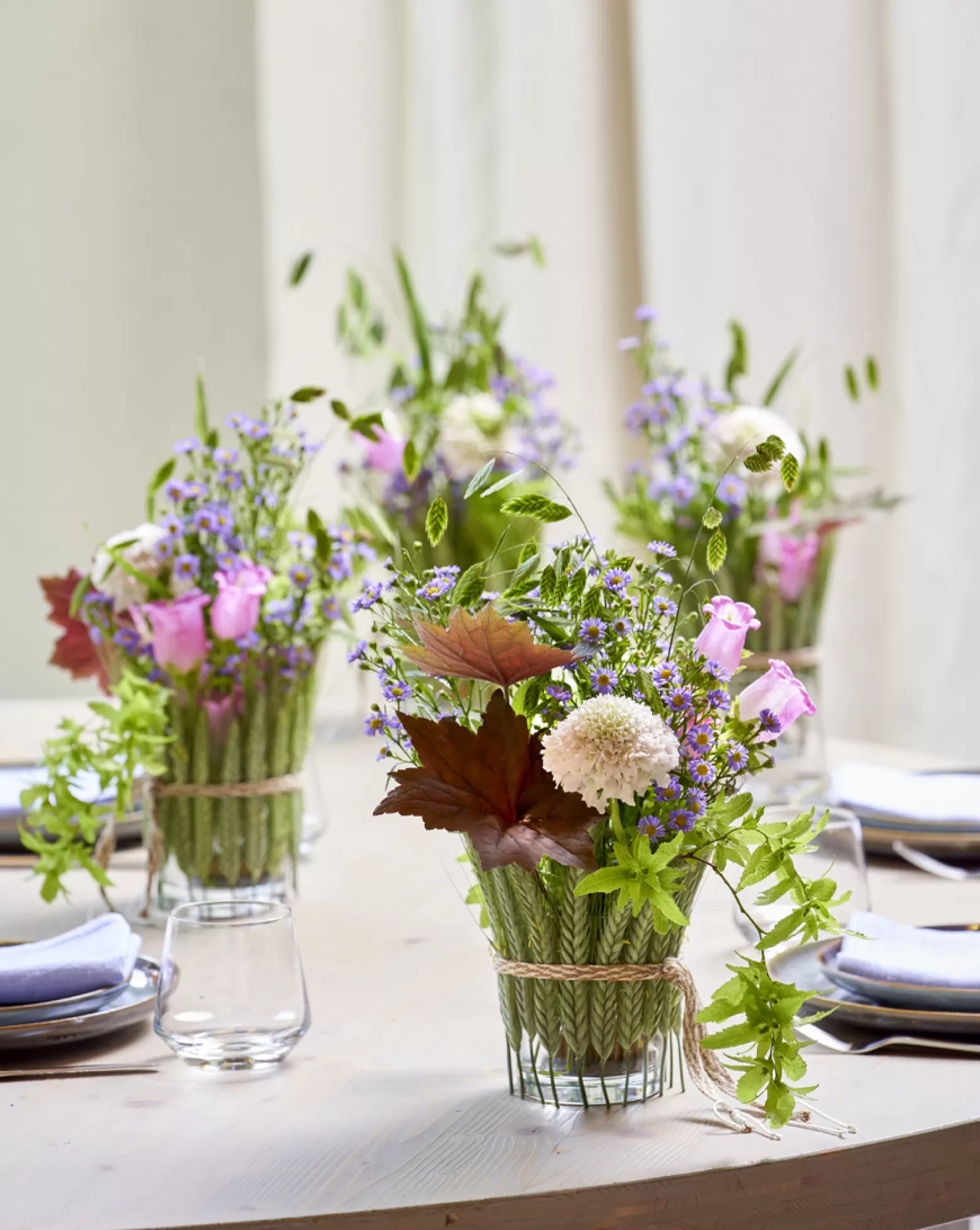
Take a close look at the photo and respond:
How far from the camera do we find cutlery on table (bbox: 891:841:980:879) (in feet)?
4.39

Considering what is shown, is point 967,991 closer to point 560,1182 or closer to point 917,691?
point 560,1182

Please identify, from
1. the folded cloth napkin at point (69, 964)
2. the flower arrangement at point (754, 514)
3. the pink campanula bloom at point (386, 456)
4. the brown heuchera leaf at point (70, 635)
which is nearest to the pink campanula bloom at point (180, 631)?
the brown heuchera leaf at point (70, 635)

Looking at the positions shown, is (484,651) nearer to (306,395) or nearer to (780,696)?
(780,696)

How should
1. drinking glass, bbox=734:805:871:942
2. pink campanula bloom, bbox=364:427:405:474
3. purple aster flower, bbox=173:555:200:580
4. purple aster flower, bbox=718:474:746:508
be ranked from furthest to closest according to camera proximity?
pink campanula bloom, bbox=364:427:405:474, purple aster flower, bbox=718:474:746:508, purple aster flower, bbox=173:555:200:580, drinking glass, bbox=734:805:871:942

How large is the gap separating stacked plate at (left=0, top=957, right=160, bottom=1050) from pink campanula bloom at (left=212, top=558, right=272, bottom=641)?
0.30 m

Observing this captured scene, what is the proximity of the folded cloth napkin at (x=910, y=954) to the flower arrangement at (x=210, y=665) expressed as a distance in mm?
468

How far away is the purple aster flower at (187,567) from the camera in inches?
45.9

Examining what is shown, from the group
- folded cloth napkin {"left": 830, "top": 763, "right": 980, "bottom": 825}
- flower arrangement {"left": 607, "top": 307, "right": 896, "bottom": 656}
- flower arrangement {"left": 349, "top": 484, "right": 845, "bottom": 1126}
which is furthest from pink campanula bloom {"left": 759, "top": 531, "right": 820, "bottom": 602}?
flower arrangement {"left": 349, "top": 484, "right": 845, "bottom": 1126}

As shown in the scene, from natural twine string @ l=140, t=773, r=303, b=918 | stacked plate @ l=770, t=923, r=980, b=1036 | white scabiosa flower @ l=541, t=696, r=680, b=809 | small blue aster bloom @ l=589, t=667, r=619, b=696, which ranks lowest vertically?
stacked plate @ l=770, t=923, r=980, b=1036

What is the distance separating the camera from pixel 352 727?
7.11 feet

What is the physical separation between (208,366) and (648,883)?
2900 millimetres

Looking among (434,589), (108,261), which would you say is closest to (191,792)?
(434,589)

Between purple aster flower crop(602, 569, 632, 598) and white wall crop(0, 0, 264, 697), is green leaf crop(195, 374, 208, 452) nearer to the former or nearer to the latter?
purple aster flower crop(602, 569, 632, 598)

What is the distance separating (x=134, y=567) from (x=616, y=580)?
0.54 m
